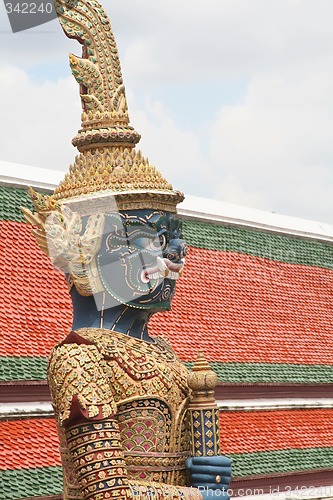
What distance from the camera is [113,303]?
18.8ft

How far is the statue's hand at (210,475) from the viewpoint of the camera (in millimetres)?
5570

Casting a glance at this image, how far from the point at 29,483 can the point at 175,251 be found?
4.17 m

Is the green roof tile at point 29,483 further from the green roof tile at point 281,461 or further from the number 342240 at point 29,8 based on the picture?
the number 342240 at point 29,8

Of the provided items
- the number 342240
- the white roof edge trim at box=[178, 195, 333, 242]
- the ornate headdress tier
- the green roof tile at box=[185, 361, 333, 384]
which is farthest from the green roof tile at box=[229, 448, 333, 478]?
the number 342240

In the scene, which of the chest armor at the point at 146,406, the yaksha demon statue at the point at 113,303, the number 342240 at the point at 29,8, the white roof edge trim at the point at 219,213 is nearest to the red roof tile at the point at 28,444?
the white roof edge trim at the point at 219,213

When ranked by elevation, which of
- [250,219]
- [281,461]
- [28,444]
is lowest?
A: [281,461]

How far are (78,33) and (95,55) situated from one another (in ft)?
0.45

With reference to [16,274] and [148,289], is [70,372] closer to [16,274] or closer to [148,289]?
[148,289]

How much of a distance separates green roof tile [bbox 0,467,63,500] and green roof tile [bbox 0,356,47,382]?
80cm

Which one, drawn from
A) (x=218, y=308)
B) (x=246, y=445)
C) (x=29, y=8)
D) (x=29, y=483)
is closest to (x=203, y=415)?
(x=29, y=8)

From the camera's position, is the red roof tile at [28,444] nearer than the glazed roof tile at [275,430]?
Yes

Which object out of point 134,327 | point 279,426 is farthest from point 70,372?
point 279,426

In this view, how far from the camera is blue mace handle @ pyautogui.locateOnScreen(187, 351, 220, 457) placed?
Answer: 563 cm

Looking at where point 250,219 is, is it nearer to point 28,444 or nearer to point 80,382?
point 28,444
